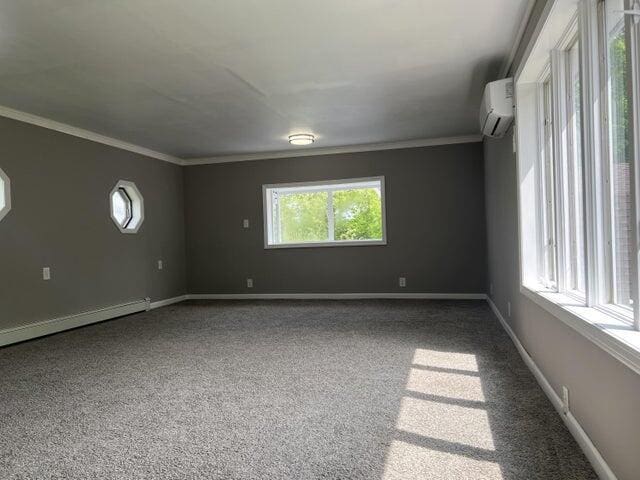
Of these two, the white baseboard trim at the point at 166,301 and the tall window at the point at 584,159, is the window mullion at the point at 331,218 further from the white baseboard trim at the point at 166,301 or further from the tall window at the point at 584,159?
the tall window at the point at 584,159

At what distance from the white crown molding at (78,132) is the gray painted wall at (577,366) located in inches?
170

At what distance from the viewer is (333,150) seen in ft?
21.6

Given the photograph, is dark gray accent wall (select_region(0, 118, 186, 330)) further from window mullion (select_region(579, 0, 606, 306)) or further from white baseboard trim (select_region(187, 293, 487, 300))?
window mullion (select_region(579, 0, 606, 306))

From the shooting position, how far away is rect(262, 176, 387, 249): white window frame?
21.2 ft

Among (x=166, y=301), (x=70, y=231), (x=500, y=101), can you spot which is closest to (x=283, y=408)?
(x=500, y=101)

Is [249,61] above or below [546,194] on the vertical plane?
above

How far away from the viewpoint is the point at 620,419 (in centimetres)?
145

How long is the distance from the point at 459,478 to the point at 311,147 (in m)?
5.36

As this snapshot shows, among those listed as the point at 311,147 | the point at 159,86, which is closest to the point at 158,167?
the point at 311,147

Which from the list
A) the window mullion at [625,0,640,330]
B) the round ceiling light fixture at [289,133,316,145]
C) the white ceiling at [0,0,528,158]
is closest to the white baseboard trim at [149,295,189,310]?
the white ceiling at [0,0,528,158]

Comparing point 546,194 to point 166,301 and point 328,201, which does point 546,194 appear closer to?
point 328,201

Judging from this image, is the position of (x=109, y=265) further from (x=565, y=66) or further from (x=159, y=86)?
A: (x=565, y=66)

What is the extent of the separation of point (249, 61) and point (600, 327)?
106 inches

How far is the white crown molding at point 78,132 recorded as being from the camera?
429 centimetres
